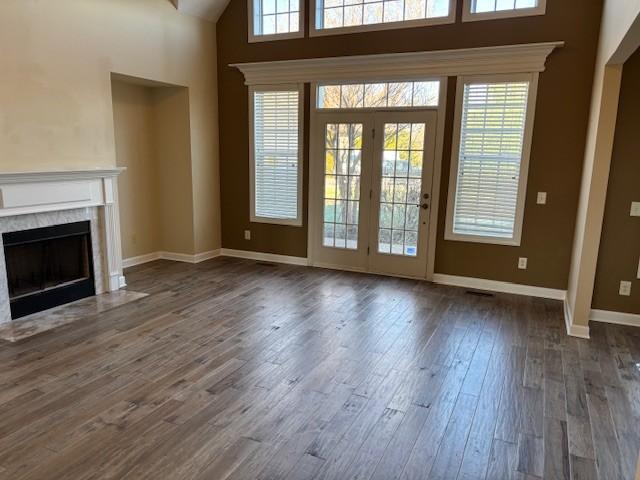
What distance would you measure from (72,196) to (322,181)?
2921 millimetres

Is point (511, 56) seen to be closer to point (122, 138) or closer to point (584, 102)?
point (584, 102)

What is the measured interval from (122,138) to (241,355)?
3779 millimetres

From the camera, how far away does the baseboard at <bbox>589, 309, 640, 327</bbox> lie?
13.8ft

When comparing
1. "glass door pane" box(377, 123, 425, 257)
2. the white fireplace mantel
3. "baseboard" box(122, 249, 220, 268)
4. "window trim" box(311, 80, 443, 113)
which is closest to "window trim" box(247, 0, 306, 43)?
"window trim" box(311, 80, 443, 113)

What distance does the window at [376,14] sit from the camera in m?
5.00

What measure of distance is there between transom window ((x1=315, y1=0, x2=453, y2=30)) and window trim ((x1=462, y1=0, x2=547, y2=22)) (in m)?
0.17

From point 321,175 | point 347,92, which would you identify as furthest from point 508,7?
point 321,175

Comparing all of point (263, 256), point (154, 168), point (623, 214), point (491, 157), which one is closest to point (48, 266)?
point (154, 168)

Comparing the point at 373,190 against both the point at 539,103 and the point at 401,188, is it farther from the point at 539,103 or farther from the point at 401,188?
the point at 539,103

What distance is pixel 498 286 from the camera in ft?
16.8

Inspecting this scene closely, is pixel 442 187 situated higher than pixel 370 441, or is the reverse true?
pixel 442 187

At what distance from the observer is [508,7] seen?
4.68m

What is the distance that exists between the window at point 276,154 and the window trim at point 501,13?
7.06 ft

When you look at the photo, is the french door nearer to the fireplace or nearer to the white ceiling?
the white ceiling
